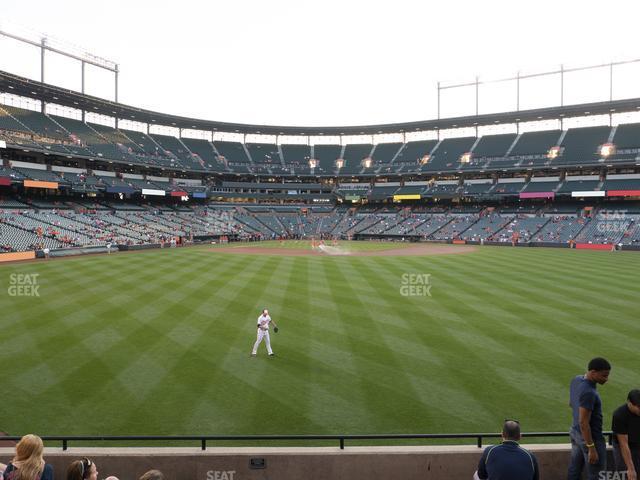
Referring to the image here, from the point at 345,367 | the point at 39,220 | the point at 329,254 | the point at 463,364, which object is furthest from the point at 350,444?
the point at 39,220

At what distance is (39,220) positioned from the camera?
54719 mm

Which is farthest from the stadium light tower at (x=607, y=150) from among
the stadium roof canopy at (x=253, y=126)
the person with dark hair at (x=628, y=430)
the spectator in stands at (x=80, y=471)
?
the spectator in stands at (x=80, y=471)

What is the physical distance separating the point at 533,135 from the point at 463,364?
87.7 m

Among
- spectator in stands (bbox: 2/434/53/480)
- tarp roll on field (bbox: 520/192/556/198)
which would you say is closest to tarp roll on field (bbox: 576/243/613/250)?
tarp roll on field (bbox: 520/192/556/198)

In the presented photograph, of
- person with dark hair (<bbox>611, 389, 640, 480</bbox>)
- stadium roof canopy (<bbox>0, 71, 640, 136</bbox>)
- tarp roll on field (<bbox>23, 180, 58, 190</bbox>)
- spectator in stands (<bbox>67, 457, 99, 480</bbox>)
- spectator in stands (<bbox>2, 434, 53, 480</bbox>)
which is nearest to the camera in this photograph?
spectator in stands (<bbox>67, 457, 99, 480</bbox>)

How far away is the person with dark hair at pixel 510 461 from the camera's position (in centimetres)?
456

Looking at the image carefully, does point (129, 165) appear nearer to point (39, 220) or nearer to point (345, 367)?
point (39, 220)

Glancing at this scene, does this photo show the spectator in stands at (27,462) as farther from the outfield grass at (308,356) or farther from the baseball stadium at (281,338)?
the outfield grass at (308,356)

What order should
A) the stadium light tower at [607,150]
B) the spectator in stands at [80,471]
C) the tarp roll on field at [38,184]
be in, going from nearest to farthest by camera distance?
the spectator in stands at [80,471]
the tarp roll on field at [38,184]
the stadium light tower at [607,150]

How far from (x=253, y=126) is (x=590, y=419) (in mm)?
101342

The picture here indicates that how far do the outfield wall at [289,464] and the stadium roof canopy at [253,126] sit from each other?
233 ft

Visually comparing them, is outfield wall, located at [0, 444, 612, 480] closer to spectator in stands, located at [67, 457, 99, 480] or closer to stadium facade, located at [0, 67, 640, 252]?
spectator in stands, located at [67, 457, 99, 480]

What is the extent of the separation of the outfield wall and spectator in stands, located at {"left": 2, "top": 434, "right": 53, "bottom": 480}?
2.37 m

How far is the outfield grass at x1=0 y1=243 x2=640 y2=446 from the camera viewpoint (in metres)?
9.66
